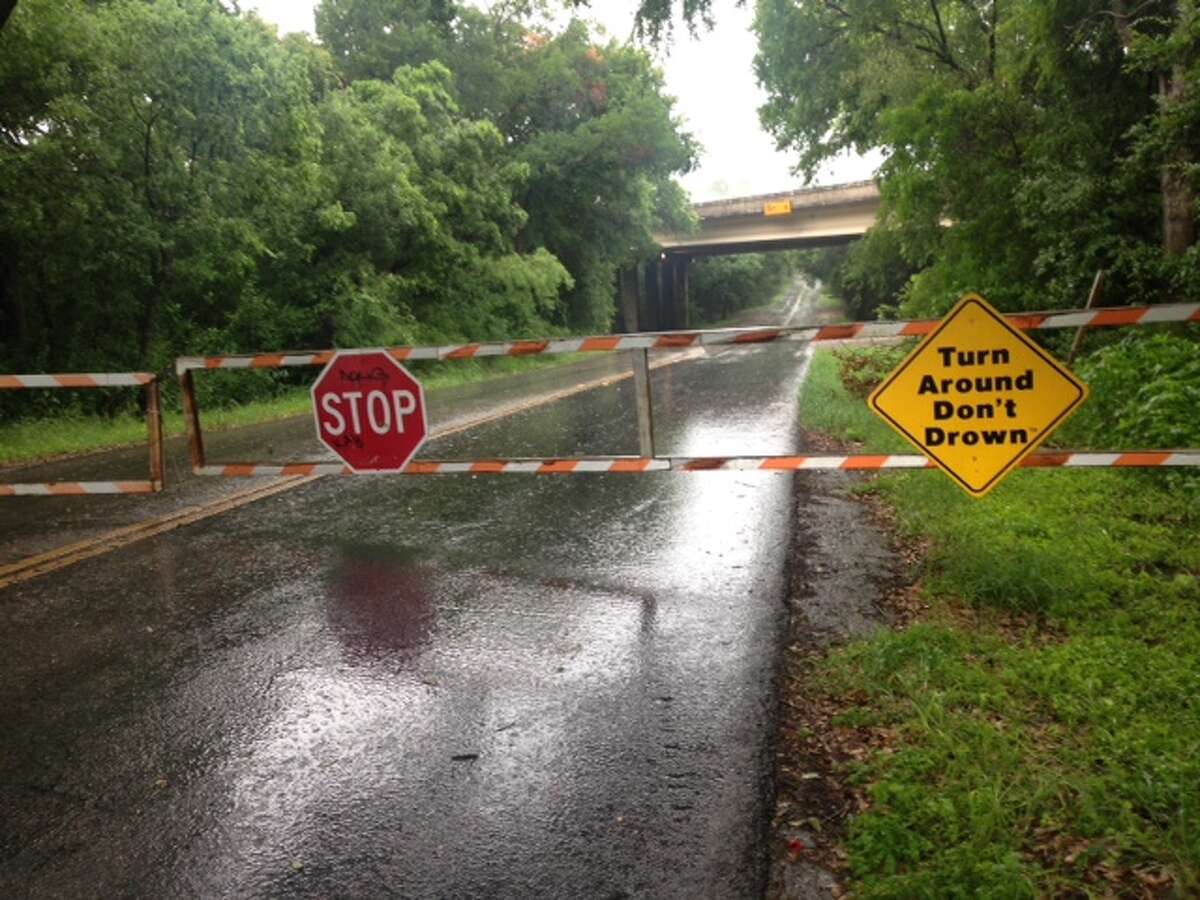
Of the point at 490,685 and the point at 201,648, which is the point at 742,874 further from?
the point at 201,648

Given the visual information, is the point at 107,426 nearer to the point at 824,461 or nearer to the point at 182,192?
the point at 182,192

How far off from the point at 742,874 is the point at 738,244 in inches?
1911

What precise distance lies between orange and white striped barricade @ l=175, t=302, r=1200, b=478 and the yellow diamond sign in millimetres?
163

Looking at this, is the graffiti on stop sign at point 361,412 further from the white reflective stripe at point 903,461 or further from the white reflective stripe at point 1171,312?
the white reflective stripe at point 1171,312

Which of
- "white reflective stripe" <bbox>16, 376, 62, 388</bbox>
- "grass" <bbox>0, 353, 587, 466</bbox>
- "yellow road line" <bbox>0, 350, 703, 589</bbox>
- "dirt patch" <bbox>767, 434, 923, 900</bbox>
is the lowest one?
"dirt patch" <bbox>767, 434, 923, 900</bbox>

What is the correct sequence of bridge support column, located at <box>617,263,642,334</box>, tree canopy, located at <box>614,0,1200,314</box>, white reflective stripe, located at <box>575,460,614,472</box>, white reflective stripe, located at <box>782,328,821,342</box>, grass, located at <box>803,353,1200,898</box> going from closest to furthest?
grass, located at <box>803,353,1200,898</box>, white reflective stripe, located at <box>782,328,821,342</box>, white reflective stripe, located at <box>575,460,614,472</box>, tree canopy, located at <box>614,0,1200,314</box>, bridge support column, located at <box>617,263,642,334</box>

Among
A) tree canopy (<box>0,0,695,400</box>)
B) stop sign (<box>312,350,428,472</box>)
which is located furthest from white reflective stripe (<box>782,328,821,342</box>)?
tree canopy (<box>0,0,695,400</box>)

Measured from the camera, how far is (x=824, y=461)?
5.20 m

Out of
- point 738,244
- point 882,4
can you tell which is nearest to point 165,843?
point 882,4

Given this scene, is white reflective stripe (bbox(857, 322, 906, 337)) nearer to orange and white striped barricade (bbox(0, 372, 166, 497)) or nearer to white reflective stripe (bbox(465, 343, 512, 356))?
white reflective stripe (bbox(465, 343, 512, 356))

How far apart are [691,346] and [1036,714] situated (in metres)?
3.05

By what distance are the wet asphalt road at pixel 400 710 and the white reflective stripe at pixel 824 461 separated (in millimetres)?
752

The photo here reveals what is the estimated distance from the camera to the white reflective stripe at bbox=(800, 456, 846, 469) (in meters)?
5.16

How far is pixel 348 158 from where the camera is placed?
20906 millimetres
